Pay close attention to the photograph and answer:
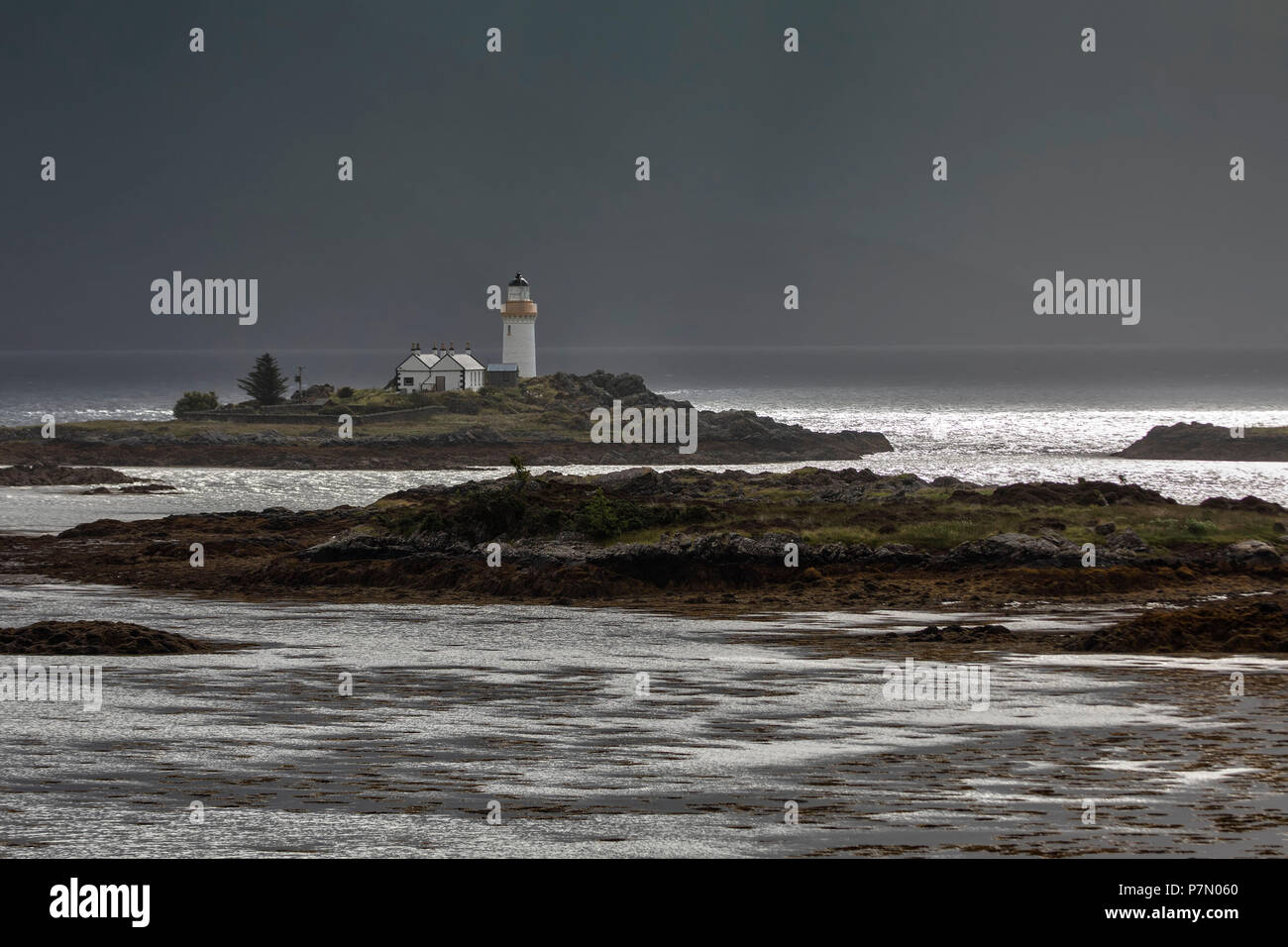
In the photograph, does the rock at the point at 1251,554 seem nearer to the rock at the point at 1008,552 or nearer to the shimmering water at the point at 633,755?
the rock at the point at 1008,552

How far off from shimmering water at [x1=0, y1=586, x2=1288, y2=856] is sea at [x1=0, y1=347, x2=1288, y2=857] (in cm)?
7

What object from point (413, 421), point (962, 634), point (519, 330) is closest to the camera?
point (962, 634)

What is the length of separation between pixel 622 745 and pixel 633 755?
86 centimetres

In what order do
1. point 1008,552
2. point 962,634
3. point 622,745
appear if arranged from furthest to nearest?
point 1008,552 → point 962,634 → point 622,745

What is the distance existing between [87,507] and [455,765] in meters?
57.2

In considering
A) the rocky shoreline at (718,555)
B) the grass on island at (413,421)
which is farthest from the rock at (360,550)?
the grass on island at (413,421)

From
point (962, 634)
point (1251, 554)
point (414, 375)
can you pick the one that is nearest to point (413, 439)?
Answer: point (414, 375)

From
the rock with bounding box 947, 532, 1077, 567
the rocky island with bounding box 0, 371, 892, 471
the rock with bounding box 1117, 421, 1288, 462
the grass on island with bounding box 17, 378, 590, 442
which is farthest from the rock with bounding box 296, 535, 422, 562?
the rock with bounding box 1117, 421, 1288, 462

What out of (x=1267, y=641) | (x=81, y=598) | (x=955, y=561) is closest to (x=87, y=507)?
(x=81, y=598)

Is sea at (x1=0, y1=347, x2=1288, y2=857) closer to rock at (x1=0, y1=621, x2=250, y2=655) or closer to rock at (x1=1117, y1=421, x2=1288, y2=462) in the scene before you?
rock at (x1=0, y1=621, x2=250, y2=655)

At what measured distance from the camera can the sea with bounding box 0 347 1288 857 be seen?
17297 mm

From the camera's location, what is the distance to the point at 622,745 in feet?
75.7

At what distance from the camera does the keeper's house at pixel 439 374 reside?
14262 cm

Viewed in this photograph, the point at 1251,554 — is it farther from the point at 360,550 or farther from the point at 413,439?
the point at 413,439
